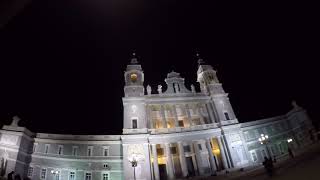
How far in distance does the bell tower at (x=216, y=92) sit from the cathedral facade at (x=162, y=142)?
220 mm

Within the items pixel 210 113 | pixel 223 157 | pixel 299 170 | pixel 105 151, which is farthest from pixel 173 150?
pixel 299 170

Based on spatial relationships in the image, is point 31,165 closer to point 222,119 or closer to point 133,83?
point 133,83

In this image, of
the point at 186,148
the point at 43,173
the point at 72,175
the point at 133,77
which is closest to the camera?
the point at 43,173

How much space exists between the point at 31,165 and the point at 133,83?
23889mm

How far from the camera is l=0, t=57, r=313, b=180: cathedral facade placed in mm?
36562

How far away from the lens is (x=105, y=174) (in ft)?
127

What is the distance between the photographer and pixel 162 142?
40.8 m

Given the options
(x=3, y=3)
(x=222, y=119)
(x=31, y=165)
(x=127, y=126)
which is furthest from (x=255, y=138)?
(x=3, y=3)

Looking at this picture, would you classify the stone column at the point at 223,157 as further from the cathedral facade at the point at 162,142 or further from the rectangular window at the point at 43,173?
the rectangular window at the point at 43,173

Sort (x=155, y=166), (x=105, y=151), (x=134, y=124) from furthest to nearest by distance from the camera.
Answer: (x=134, y=124) < (x=105, y=151) < (x=155, y=166)

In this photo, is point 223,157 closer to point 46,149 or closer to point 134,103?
point 134,103

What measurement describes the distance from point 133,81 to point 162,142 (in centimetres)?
1510

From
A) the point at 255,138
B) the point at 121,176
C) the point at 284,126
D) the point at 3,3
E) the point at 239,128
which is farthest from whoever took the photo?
the point at 284,126

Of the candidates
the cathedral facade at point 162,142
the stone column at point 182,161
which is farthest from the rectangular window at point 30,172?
the stone column at point 182,161
